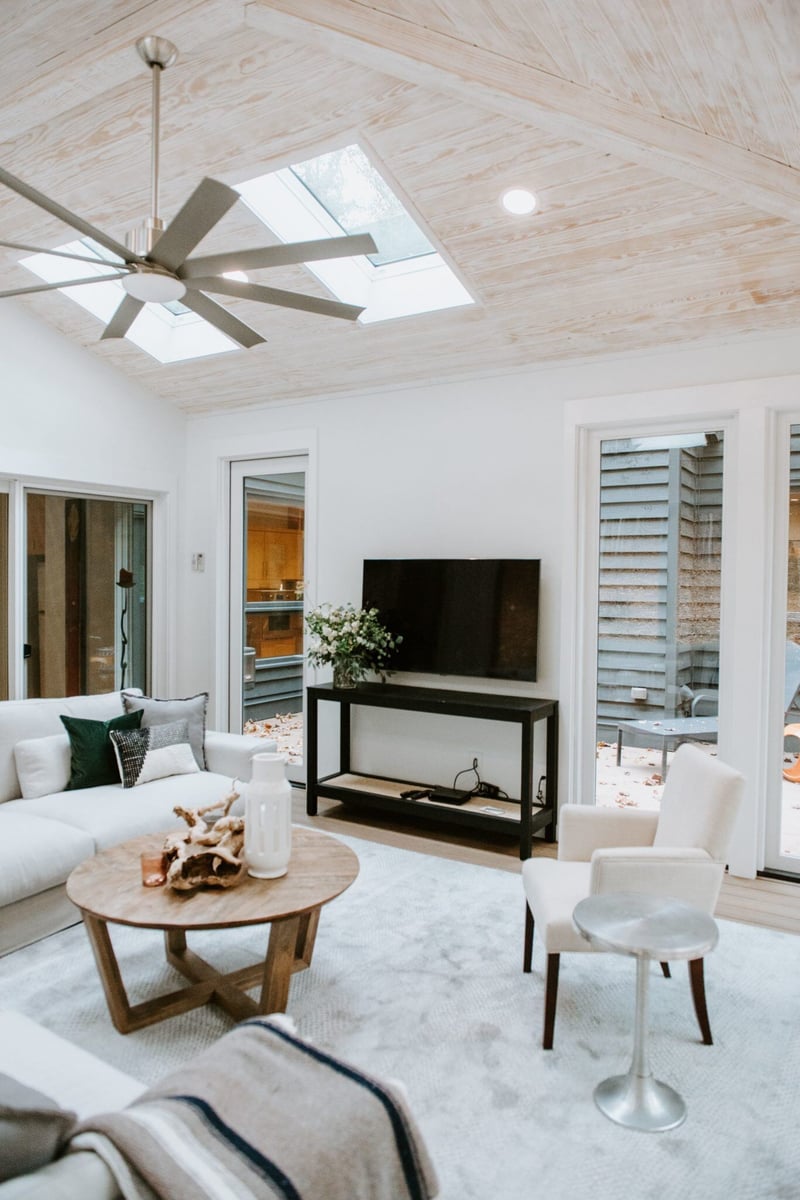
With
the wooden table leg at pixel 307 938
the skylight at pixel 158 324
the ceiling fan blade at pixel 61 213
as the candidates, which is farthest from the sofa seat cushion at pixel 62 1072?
the skylight at pixel 158 324

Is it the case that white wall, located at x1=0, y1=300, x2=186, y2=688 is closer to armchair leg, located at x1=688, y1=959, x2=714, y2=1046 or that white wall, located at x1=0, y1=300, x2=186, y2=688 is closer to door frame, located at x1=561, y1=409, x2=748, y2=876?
door frame, located at x1=561, y1=409, x2=748, y2=876

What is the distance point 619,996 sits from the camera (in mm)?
2678

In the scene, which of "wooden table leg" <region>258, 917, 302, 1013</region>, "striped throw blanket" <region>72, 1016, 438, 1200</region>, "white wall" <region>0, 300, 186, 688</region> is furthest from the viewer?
"white wall" <region>0, 300, 186, 688</region>

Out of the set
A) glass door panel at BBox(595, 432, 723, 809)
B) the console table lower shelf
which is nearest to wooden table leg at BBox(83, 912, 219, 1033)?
the console table lower shelf

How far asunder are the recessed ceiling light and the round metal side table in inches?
105

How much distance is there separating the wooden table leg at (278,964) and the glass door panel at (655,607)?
2334mm

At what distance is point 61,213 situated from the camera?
2047 mm

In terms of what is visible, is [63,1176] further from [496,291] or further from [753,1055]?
[496,291]

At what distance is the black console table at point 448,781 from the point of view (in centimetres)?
396

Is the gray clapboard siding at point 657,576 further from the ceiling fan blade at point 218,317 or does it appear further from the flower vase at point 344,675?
the ceiling fan blade at point 218,317

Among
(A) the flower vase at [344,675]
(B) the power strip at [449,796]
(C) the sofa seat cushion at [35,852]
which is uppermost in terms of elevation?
(A) the flower vase at [344,675]

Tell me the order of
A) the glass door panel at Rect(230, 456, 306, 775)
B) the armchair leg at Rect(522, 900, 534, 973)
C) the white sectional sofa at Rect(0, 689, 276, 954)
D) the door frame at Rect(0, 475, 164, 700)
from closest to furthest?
the armchair leg at Rect(522, 900, 534, 973) < the white sectional sofa at Rect(0, 689, 276, 954) < the door frame at Rect(0, 475, 164, 700) < the glass door panel at Rect(230, 456, 306, 775)

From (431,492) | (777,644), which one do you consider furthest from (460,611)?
(777,644)

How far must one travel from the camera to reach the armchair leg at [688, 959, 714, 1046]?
2389mm
